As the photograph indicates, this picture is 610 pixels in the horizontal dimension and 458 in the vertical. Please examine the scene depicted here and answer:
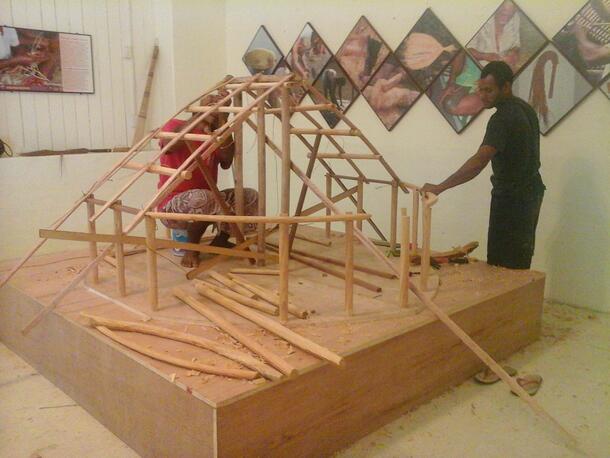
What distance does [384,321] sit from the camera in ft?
8.86

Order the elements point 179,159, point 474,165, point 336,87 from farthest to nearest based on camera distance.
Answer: point 336,87
point 179,159
point 474,165

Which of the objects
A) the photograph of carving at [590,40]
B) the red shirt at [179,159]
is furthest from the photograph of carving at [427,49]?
the red shirt at [179,159]

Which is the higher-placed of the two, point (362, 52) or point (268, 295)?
point (362, 52)

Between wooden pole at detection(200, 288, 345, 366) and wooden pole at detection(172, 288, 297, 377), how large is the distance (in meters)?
0.08

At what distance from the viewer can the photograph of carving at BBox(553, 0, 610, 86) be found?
3.58m

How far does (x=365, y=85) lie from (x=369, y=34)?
414 millimetres

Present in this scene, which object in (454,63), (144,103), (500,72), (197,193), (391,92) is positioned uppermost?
(454,63)

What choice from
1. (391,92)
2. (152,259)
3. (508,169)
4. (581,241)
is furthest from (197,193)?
(581,241)

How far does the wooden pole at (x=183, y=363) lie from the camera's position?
6.84 feet

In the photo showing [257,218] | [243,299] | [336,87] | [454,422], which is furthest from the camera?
[336,87]

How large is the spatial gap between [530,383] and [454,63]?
244 cm

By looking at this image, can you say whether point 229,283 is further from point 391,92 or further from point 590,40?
point 590,40

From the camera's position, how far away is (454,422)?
8.61 feet

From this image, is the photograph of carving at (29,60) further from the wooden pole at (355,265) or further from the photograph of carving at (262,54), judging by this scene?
the wooden pole at (355,265)
